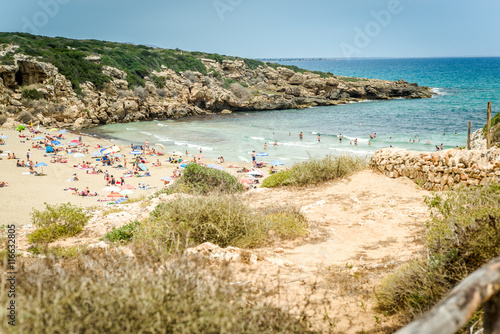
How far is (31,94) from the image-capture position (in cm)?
4281

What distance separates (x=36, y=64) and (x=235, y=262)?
50.6m

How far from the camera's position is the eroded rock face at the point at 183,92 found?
146ft

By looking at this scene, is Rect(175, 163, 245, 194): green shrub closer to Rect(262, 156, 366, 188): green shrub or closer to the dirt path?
Rect(262, 156, 366, 188): green shrub

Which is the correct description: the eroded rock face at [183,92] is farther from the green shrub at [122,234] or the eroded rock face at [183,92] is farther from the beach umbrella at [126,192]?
the green shrub at [122,234]

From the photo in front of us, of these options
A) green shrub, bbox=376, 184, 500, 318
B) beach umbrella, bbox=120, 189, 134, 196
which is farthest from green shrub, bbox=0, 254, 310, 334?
beach umbrella, bbox=120, 189, 134, 196

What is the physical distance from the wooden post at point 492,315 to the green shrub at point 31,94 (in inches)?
2019

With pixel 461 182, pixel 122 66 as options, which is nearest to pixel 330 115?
pixel 122 66

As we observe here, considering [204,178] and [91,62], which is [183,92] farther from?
[204,178]

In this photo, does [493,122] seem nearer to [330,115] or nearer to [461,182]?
[461,182]

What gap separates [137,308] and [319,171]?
10782mm

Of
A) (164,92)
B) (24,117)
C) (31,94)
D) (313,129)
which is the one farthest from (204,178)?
(164,92)

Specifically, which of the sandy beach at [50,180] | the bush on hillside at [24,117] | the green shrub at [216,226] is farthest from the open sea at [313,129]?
the green shrub at [216,226]

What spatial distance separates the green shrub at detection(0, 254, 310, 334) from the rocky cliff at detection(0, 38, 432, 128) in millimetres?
45880

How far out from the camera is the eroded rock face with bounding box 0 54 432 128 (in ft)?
146
